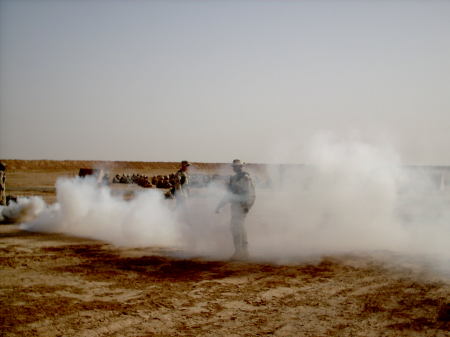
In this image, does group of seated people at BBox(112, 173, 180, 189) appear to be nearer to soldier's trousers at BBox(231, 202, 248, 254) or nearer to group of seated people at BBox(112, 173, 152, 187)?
group of seated people at BBox(112, 173, 152, 187)

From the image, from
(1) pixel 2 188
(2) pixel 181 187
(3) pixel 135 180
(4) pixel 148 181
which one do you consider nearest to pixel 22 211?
(1) pixel 2 188

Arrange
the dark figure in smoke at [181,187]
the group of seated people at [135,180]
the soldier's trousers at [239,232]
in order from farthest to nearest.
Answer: the group of seated people at [135,180] < the dark figure in smoke at [181,187] < the soldier's trousers at [239,232]

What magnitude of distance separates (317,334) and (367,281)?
9.01ft

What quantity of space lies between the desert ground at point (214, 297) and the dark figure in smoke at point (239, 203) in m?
0.55

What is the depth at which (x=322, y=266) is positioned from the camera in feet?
28.0

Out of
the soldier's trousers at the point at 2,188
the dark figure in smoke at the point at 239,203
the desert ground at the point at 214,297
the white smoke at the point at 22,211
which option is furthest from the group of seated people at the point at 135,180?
the dark figure in smoke at the point at 239,203

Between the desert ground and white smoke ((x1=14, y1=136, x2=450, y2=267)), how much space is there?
1.81 meters

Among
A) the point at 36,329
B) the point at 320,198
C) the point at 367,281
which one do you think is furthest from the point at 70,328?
the point at 320,198

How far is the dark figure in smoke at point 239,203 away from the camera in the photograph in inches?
363

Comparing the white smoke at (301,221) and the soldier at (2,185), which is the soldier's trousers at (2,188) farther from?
the white smoke at (301,221)

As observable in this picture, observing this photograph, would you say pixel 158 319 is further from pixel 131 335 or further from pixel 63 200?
pixel 63 200

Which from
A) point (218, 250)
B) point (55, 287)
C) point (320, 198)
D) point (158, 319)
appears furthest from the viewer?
point (320, 198)

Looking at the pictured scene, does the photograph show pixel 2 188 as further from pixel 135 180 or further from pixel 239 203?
pixel 135 180

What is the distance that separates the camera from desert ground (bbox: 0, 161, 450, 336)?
17.2ft
